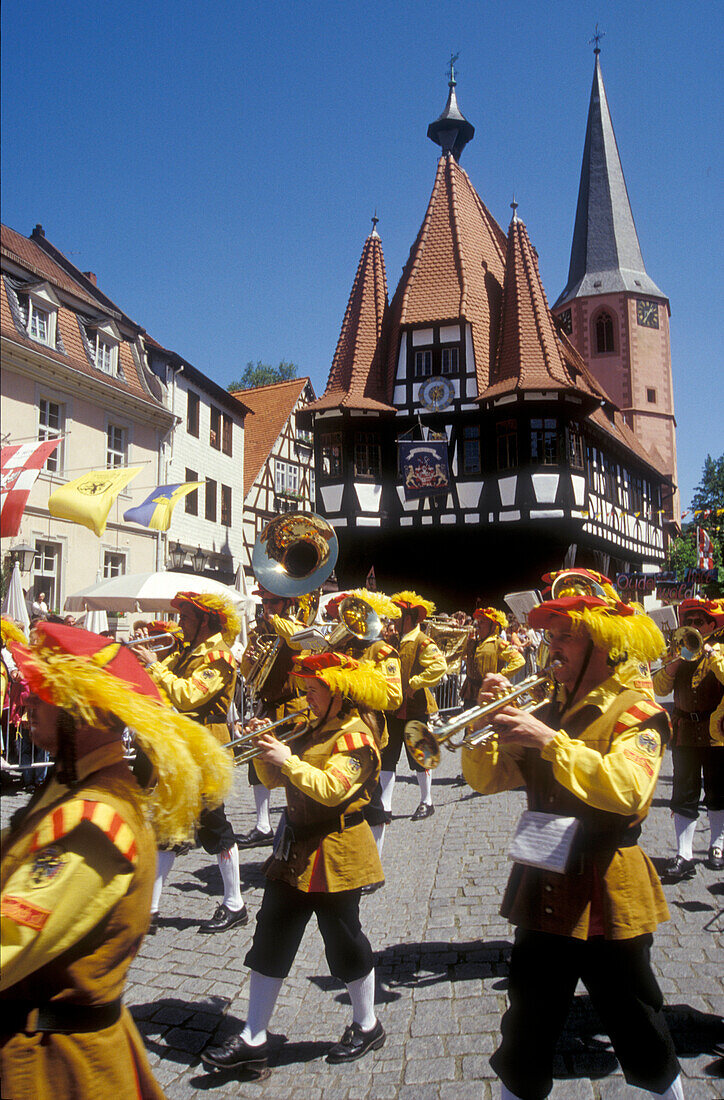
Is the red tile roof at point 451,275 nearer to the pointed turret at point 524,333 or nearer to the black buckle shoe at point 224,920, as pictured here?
the pointed turret at point 524,333

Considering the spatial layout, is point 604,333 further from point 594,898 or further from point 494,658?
point 594,898

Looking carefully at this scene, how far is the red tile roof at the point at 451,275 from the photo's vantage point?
73.9 feet

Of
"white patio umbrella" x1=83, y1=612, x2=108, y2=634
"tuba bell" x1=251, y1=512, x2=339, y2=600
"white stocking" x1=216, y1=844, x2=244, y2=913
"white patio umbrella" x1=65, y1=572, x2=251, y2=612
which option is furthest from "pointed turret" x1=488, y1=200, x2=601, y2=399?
"white stocking" x1=216, y1=844, x2=244, y2=913

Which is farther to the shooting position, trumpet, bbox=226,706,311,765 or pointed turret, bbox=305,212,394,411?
pointed turret, bbox=305,212,394,411

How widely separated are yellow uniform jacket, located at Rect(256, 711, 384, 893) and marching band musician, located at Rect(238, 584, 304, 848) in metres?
2.20

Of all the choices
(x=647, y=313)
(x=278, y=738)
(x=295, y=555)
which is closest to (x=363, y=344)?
(x=295, y=555)

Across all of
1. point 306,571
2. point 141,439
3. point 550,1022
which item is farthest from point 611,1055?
point 141,439

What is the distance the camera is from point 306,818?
10.9 feet

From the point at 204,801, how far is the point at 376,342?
2249 centimetres

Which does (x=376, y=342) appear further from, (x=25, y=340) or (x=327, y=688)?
(x=327, y=688)

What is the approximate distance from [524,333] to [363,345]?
15.8ft

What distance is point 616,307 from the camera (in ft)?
140

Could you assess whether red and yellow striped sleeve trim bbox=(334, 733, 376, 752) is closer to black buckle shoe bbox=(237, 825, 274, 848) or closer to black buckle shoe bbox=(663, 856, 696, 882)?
black buckle shoe bbox=(663, 856, 696, 882)

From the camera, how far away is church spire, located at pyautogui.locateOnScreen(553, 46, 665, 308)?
43.3 meters
